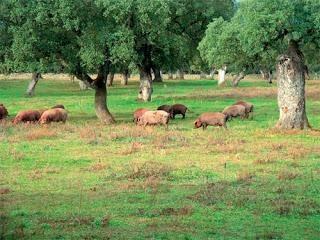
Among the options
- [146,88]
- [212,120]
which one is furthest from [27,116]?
[146,88]

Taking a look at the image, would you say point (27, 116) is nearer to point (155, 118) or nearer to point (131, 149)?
point (155, 118)

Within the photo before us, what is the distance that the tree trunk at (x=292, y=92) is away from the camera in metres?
26.0

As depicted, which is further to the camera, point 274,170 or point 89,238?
point 274,170

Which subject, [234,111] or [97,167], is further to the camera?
[234,111]

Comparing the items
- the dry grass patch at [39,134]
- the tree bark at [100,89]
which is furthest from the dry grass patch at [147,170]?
the tree bark at [100,89]

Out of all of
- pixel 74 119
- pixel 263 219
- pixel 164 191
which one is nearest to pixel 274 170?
pixel 164 191

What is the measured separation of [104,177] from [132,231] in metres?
5.21

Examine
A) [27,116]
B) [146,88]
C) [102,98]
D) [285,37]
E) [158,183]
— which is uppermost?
[285,37]

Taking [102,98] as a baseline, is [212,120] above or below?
below

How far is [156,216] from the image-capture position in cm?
1147

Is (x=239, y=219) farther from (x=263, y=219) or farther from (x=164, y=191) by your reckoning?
(x=164, y=191)

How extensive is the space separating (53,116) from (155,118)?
4.91m

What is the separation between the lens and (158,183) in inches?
577

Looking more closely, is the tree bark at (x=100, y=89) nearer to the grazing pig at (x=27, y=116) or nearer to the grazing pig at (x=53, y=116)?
the grazing pig at (x=53, y=116)
